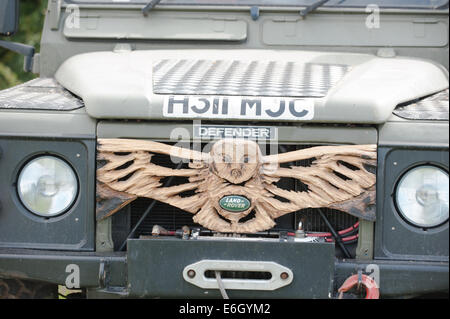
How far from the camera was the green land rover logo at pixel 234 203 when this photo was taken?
3.08 m

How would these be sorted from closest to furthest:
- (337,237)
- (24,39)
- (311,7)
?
(337,237) → (311,7) → (24,39)

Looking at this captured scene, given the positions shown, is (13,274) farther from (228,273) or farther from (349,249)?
(349,249)

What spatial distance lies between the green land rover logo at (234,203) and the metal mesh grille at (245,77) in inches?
16.4

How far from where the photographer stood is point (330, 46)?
4.01 metres

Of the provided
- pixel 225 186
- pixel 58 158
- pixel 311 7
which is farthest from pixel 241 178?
pixel 311 7

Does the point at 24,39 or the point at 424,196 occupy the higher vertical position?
the point at 24,39

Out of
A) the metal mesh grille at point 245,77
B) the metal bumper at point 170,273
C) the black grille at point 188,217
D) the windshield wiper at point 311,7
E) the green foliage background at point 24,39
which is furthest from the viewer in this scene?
the green foliage background at point 24,39

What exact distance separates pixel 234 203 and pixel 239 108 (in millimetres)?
377

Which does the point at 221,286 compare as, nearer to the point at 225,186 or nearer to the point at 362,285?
the point at 225,186

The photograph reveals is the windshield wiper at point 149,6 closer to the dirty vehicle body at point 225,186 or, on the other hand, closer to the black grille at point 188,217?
the dirty vehicle body at point 225,186

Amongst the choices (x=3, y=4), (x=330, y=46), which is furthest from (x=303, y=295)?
(x=3, y=4)

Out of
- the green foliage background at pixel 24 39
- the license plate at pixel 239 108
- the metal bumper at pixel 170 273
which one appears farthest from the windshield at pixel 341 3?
the green foliage background at pixel 24 39

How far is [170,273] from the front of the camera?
3010 millimetres
